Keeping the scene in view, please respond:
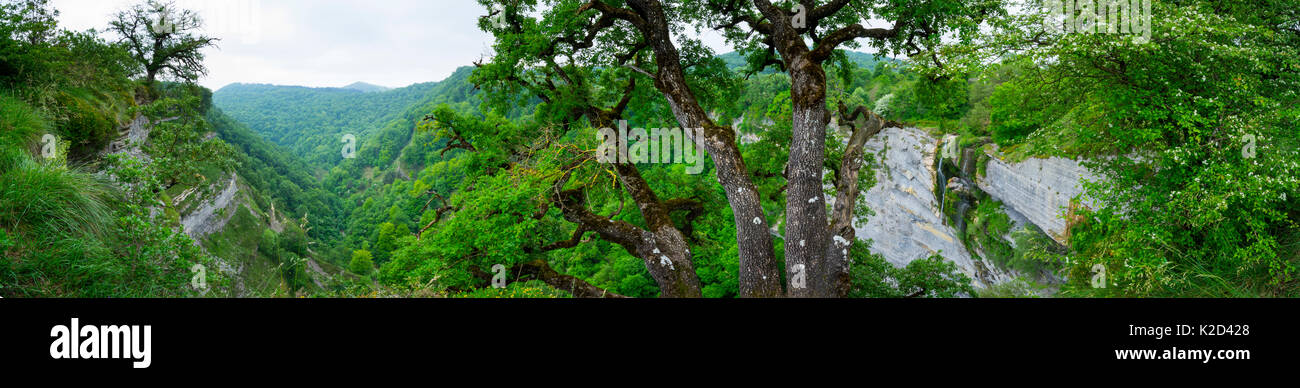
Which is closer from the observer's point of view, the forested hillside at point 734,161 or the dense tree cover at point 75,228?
the dense tree cover at point 75,228

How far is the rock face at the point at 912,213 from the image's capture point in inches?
883

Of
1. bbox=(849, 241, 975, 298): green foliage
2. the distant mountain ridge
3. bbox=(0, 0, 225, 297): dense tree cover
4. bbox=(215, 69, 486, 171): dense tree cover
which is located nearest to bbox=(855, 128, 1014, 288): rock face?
bbox=(849, 241, 975, 298): green foliage

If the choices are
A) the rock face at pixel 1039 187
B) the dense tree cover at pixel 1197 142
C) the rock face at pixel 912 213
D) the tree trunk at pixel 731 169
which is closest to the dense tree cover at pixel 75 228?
the tree trunk at pixel 731 169

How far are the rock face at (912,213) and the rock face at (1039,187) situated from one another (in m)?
3.51

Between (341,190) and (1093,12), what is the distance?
254 ft

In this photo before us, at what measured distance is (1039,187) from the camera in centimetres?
1614

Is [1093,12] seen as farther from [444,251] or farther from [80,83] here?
[80,83]

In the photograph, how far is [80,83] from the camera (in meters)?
10.2

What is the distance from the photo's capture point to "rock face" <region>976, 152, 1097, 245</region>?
14.8 meters

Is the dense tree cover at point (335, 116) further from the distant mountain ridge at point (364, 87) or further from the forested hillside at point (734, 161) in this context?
the forested hillside at point (734, 161)

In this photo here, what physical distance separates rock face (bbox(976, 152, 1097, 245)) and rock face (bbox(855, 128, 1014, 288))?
3515mm

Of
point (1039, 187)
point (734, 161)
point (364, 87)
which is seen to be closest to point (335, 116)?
point (364, 87)

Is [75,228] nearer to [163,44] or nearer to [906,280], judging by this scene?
[906,280]
